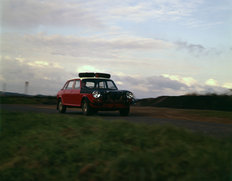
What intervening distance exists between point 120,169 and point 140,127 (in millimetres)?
2527

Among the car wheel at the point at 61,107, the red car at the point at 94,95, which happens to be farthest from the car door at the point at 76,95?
the car wheel at the point at 61,107

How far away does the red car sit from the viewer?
46.1ft

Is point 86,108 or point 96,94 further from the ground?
point 96,94

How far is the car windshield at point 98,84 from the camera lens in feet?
50.0

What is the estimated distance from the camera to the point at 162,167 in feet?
16.4

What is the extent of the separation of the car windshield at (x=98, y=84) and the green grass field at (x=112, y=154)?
7450mm

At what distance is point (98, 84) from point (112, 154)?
32.4 ft

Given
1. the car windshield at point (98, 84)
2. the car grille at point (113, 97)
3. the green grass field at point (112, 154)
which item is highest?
the car windshield at point (98, 84)

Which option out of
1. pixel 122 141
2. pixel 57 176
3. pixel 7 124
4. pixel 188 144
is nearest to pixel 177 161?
pixel 188 144

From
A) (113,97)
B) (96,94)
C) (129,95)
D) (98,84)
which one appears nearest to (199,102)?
(129,95)

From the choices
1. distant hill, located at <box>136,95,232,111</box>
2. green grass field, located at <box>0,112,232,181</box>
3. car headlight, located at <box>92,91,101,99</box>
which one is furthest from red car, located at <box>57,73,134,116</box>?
distant hill, located at <box>136,95,232,111</box>

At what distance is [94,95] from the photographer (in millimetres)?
14008

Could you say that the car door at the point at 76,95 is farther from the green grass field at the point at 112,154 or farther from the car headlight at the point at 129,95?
the green grass field at the point at 112,154

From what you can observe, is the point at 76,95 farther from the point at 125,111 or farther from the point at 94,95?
the point at 125,111
